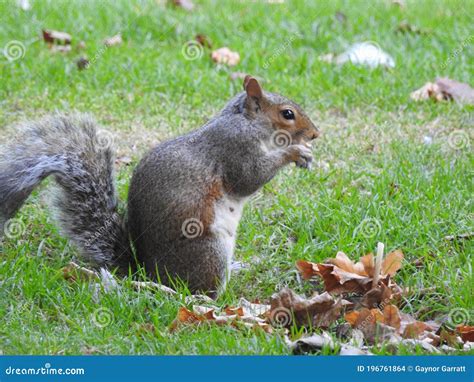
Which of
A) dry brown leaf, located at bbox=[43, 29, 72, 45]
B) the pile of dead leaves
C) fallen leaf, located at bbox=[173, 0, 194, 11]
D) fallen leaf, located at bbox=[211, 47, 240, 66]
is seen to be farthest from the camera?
fallen leaf, located at bbox=[173, 0, 194, 11]

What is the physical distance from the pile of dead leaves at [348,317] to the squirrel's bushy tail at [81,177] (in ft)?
1.58

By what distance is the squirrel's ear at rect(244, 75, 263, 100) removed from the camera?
3.24 m

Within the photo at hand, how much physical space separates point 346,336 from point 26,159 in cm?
115

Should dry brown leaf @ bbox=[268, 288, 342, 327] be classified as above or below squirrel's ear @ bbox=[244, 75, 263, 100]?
below

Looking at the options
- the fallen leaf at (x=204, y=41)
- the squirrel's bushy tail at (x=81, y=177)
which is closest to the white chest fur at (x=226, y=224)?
the squirrel's bushy tail at (x=81, y=177)

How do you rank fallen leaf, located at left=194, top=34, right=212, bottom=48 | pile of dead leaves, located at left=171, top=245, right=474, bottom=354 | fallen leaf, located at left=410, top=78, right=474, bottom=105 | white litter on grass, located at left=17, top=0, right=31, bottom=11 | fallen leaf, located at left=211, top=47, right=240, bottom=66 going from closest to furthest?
pile of dead leaves, located at left=171, top=245, right=474, bottom=354
fallen leaf, located at left=410, top=78, right=474, bottom=105
fallen leaf, located at left=211, top=47, right=240, bottom=66
fallen leaf, located at left=194, top=34, right=212, bottom=48
white litter on grass, located at left=17, top=0, right=31, bottom=11

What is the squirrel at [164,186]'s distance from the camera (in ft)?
9.92

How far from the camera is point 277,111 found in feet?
10.8

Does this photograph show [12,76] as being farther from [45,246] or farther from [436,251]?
[436,251]

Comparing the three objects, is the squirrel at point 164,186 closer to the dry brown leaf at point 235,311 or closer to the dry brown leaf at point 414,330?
the dry brown leaf at point 235,311

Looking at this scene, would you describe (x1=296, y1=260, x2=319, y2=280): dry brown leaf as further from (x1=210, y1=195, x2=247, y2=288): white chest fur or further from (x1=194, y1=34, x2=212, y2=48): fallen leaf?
(x1=194, y1=34, x2=212, y2=48): fallen leaf

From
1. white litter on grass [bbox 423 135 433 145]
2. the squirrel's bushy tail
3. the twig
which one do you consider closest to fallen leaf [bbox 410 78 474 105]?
white litter on grass [bbox 423 135 433 145]

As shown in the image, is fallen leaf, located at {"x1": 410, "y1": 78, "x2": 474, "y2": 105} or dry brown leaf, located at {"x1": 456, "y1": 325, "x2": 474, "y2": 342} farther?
fallen leaf, located at {"x1": 410, "y1": 78, "x2": 474, "y2": 105}

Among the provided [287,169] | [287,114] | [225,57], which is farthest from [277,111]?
[225,57]
